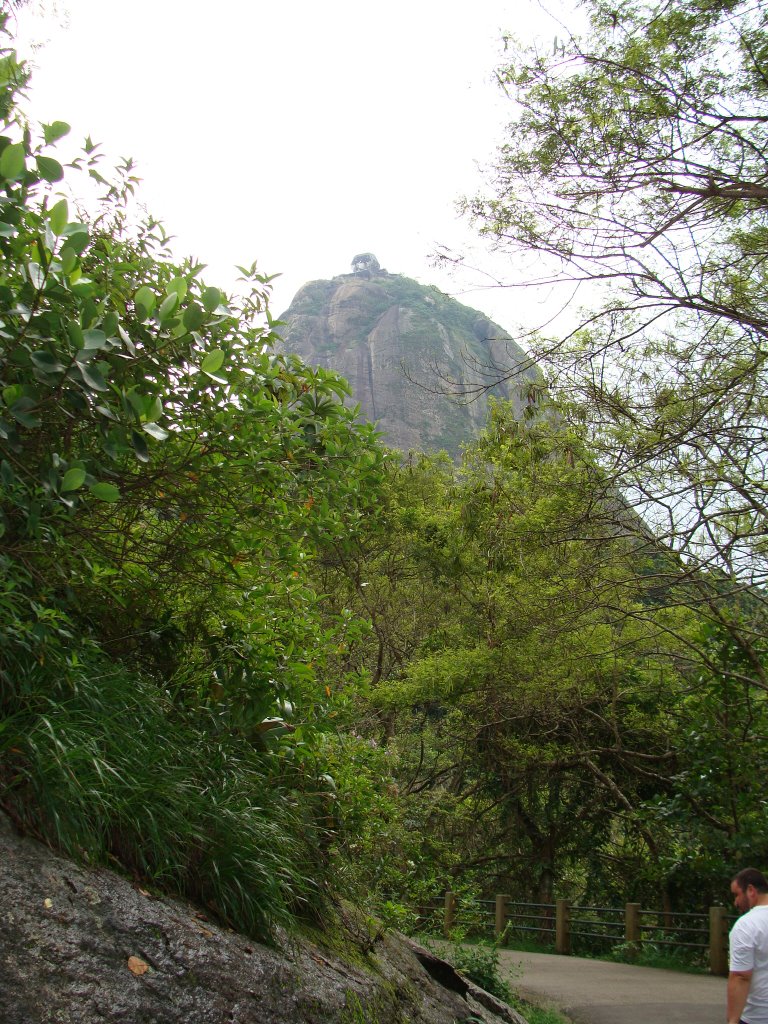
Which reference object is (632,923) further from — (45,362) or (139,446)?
(45,362)

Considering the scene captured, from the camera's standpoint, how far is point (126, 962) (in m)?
3.30

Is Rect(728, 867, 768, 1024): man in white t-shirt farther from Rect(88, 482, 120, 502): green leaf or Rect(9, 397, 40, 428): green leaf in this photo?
Rect(9, 397, 40, 428): green leaf

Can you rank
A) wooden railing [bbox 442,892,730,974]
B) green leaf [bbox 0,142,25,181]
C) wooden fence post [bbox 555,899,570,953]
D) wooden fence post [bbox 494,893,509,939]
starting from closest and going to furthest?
green leaf [bbox 0,142,25,181] < wooden railing [bbox 442,892,730,974] < wooden fence post [bbox 555,899,570,953] < wooden fence post [bbox 494,893,509,939]

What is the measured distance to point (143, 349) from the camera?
3775mm

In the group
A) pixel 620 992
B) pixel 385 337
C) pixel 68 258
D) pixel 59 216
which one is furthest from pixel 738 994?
pixel 385 337

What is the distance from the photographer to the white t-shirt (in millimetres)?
4797

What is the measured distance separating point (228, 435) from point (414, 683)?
11753mm

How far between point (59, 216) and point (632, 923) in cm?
1340

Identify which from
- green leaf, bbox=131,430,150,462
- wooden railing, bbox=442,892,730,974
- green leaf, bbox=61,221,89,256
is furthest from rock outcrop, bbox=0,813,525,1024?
wooden railing, bbox=442,892,730,974

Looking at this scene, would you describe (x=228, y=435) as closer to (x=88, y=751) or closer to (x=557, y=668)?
(x=88, y=751)

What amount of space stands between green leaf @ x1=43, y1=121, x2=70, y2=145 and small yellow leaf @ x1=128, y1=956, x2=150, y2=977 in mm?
3174

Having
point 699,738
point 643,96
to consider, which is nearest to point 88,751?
point 643,96

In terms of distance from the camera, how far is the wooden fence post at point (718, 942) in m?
11.3

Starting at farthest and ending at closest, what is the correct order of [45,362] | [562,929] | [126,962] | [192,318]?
[562,929], [192,318], [126,962], [45,362]
